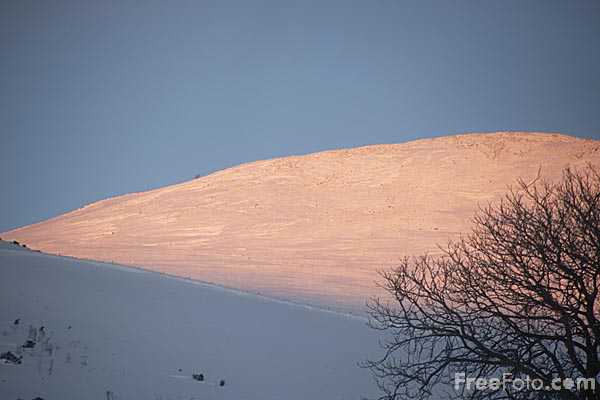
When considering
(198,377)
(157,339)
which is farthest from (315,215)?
(198,377)

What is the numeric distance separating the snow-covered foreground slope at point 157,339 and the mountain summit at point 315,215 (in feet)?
28.5

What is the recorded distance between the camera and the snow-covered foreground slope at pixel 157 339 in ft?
31.9

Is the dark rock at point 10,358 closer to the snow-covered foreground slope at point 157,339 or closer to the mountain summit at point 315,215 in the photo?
the snow-covered foreground slope at point 157,339

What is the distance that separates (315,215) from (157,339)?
36648 millimetres

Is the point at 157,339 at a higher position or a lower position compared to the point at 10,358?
higher

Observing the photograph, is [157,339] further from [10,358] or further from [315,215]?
[315,215]

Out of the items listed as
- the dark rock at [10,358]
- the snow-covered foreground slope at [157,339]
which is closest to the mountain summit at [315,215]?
the snow-covered foreground slope at [157,339]

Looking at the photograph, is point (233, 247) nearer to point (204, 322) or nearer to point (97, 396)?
point (204, 322)

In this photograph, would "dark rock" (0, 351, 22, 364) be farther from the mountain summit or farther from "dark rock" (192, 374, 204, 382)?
the mountain summit

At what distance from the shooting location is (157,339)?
13.2 metres

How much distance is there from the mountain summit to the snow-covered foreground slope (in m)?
8.70

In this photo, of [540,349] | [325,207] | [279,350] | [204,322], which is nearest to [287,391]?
[279,350]

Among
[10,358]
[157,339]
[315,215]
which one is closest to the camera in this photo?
[10,358]

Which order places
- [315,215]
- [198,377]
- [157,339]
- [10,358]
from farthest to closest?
[315,215]
[157,339]
[198,377]
[10,358]
